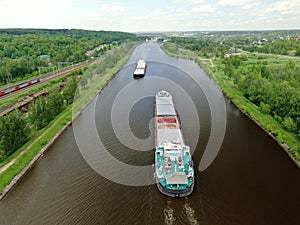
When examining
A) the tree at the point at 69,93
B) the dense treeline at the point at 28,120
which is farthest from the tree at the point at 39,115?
the tree at the point at 69,93

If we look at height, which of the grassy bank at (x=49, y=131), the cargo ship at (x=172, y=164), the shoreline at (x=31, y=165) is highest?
the cargo ship at (x=172, y=164)

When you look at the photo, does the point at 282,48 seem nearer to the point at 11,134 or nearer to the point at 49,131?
the point at 49,131

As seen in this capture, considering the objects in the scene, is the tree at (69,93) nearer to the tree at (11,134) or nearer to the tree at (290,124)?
the tree at (11,134)

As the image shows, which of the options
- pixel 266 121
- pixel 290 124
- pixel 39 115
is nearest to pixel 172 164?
pixel 290 124

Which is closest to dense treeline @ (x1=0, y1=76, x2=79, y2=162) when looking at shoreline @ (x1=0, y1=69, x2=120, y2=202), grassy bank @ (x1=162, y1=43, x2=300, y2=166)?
shoreline @ (x1=0, y1=69, x2=120, y2=202)

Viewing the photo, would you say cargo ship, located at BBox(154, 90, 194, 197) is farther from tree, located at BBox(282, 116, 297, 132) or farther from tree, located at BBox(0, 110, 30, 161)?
tree, located at BBox(0, 110, 30, 161)

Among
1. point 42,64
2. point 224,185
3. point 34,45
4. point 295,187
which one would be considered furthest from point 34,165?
point 34,45
